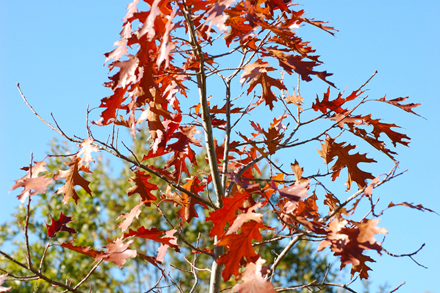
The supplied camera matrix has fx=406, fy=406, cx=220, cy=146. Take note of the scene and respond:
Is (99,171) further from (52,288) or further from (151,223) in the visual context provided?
(52,288)

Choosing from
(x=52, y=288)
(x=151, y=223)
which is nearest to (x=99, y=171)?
(x=151, y=223)

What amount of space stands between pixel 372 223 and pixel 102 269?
7.05 meters

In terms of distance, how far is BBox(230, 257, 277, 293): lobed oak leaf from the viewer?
65.0 inches

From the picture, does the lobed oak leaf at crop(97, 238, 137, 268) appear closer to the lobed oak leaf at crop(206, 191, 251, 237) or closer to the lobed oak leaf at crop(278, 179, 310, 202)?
the lobed oak leaf at crop(206, 191, 251, 237)

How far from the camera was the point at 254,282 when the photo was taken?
1688 millimetres

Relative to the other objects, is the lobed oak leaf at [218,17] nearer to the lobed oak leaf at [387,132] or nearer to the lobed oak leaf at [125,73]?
the lobed oak leaf at [125,73]

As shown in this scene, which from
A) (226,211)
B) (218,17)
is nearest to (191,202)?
(226,211)

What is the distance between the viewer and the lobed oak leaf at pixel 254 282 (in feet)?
5.42

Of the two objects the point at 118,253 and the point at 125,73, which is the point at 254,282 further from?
the point at 125,73

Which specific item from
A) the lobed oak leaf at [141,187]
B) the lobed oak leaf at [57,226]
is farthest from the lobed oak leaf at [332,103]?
the lobed oak leaf at [57,226]

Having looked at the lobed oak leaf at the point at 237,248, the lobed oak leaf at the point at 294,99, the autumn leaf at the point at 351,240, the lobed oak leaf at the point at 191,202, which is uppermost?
the lobed oak leaf at the point at 294,99

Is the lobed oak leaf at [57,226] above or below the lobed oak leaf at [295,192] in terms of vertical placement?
above

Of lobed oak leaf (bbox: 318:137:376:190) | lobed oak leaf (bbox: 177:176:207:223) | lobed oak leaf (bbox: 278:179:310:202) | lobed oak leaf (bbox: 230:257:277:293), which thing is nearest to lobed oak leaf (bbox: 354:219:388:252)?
lobed oak leaf (bbox: 278:179:310:202)

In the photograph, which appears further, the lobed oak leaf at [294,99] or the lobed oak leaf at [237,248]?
the lobed oak leaf at [294,99]
